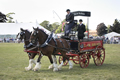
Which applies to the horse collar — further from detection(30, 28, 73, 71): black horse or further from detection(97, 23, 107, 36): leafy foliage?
detection(97, 23, 107, 36): leafy foliage

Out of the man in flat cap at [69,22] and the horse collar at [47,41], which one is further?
the man in flat cap at [69,22]

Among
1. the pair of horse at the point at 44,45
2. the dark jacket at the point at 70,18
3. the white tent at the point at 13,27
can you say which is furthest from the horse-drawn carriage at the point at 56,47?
the white tent at the point at 13,27

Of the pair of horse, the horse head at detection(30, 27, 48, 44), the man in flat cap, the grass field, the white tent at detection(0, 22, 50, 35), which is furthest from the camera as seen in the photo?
the white tent at detection(0, 22, 50, 35)

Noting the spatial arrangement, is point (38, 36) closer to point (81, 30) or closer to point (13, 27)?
point (81, 30)

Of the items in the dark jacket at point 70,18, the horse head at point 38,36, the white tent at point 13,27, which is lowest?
the horse head at point 38,36

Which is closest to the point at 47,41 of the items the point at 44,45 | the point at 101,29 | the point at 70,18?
the point at 44,45

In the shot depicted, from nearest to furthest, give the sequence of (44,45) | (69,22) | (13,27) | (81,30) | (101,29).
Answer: (44,45)
(69,22)
(81,30)
(13,27)
(101,29)

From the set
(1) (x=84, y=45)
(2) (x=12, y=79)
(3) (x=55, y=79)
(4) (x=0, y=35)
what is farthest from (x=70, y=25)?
(4) (x=0, y=35)

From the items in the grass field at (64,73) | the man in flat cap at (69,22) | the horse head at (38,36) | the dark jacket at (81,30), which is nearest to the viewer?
the grass field at (64,73)

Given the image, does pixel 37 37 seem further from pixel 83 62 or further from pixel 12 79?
pixel 83 62

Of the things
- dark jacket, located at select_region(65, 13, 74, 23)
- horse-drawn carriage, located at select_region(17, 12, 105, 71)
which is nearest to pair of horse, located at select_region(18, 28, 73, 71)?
horse-drawn carriage, located at select_region(17, 12, 105, 71)

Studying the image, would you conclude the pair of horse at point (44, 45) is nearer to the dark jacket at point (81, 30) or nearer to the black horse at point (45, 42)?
the black horse at point (45, 42)

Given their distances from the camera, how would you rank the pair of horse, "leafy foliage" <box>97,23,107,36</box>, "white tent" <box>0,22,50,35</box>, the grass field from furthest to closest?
1. "leafy foliage" <box>97,23,107,36</box>
2. "white tent" <box>0,22,50,35</box>
3. the pair of horse
4. the grass field

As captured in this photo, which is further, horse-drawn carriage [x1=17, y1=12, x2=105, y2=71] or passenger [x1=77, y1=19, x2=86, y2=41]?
passenger [x1=77, y1=19, x2=86, y2=41]
